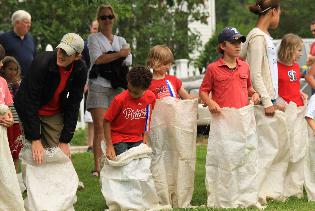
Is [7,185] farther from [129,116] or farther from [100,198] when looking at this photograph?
[100,198]

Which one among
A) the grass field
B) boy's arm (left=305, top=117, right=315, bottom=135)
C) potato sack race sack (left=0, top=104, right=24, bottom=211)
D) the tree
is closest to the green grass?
the tree

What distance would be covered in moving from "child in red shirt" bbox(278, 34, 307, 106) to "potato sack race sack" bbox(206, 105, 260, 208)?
86 cm

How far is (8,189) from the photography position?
24.6 feet

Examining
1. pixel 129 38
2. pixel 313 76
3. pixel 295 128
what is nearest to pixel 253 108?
pixel 295 128

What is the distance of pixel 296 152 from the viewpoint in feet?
29.7

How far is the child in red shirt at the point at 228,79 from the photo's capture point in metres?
8.27

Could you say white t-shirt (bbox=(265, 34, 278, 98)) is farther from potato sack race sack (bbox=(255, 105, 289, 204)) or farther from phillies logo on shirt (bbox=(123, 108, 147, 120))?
phillies logo on shirt (bbox=(123, 108, 147, 120))

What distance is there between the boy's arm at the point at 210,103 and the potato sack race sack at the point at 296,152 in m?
1.07

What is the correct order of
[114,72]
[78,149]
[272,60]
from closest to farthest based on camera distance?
[272,60], [114,72], [78,149]

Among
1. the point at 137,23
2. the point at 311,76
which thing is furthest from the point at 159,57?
the point at 137,23

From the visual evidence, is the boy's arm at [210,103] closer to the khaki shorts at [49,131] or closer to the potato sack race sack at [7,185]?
the khaki shorts at [49,131]

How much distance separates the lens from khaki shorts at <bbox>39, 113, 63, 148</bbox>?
805cm

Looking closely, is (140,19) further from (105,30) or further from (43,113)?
(43,113)

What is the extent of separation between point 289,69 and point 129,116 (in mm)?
1885
